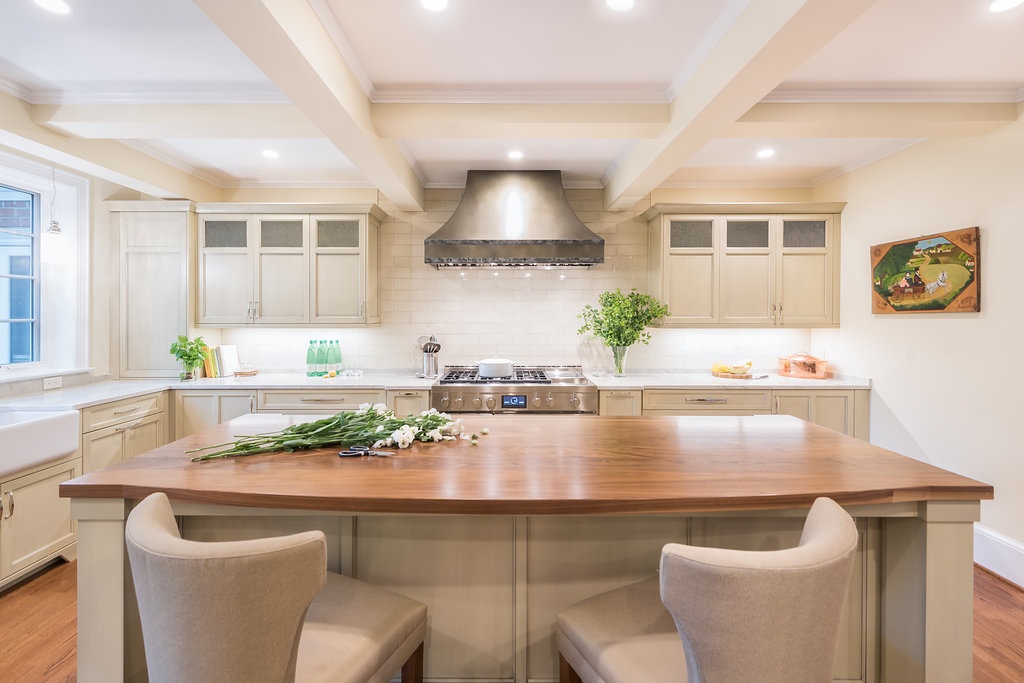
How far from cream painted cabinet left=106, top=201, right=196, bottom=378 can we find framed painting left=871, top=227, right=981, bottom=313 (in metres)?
5.17

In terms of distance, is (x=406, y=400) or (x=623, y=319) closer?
(x=406, y=400)

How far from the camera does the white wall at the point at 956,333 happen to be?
2877mm

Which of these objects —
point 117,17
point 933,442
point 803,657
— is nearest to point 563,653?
point 803,657

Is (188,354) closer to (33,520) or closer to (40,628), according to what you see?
(33,520)

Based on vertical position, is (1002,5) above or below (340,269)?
above

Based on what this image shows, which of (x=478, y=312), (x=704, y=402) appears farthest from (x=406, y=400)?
(x=704, y=402)

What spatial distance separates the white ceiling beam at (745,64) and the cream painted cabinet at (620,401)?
1652 mm

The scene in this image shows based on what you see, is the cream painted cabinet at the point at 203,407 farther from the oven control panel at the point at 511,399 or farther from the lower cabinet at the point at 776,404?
the lower cabinet at the point at 776,404

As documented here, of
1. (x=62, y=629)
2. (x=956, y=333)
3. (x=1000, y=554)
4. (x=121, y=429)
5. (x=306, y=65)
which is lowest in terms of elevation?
(x=62, y=629)

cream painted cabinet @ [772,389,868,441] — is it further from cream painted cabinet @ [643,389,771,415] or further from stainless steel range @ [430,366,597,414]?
stainless steel range @ [430,366,597,414]

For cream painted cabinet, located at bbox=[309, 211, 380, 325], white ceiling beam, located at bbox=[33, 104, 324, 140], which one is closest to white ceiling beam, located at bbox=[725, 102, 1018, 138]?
white ceiling beam, located at bbox=[33, 104, 324, 140]

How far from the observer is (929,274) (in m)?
3.36

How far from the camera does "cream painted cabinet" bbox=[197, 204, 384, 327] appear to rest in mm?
4277

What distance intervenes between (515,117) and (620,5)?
0.84m
